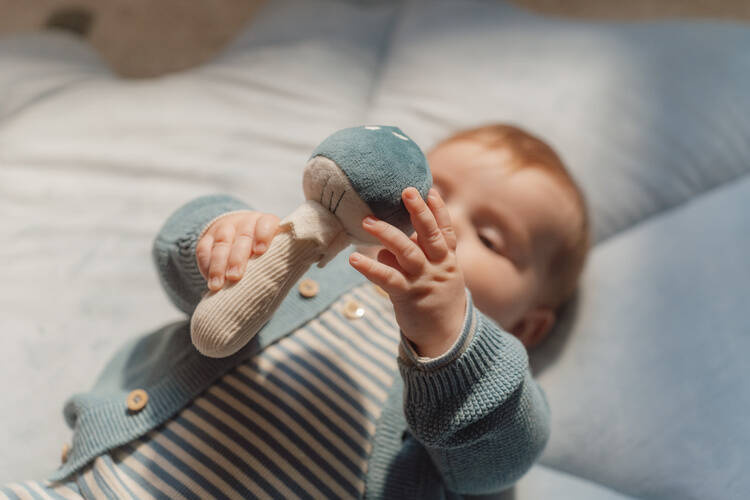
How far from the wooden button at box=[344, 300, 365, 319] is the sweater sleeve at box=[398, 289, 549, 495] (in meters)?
0.16

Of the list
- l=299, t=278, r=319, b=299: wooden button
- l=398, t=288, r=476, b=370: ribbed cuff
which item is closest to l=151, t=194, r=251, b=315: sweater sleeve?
l=299, t=278, r=319, b=299: wooden button

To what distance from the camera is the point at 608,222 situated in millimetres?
971

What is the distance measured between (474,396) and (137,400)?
1.08 feet

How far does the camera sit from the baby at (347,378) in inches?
21.4

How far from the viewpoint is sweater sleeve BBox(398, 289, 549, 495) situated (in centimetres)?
55

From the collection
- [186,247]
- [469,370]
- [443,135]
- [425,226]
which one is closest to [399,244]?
[425,226]

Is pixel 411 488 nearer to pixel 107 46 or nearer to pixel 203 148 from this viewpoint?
A: pixel 203 148

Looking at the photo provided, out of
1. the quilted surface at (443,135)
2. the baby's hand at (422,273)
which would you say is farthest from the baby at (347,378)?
the quilted surface at (443,135)

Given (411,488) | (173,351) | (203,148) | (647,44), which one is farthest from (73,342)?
(647,44)

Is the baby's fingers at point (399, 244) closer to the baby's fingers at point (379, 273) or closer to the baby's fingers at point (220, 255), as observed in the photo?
the baby's fingers at point (379, 273)

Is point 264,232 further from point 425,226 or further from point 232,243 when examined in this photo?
point 425,226

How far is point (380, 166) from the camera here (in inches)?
19.1

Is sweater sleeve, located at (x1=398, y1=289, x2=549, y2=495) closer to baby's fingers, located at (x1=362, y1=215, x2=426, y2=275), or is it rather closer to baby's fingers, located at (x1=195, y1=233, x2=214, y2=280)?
baby's fingers, located at (x1=362, y1=215, x2=426, y2=275)

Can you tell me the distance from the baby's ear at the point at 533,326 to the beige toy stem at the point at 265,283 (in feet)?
1.37
